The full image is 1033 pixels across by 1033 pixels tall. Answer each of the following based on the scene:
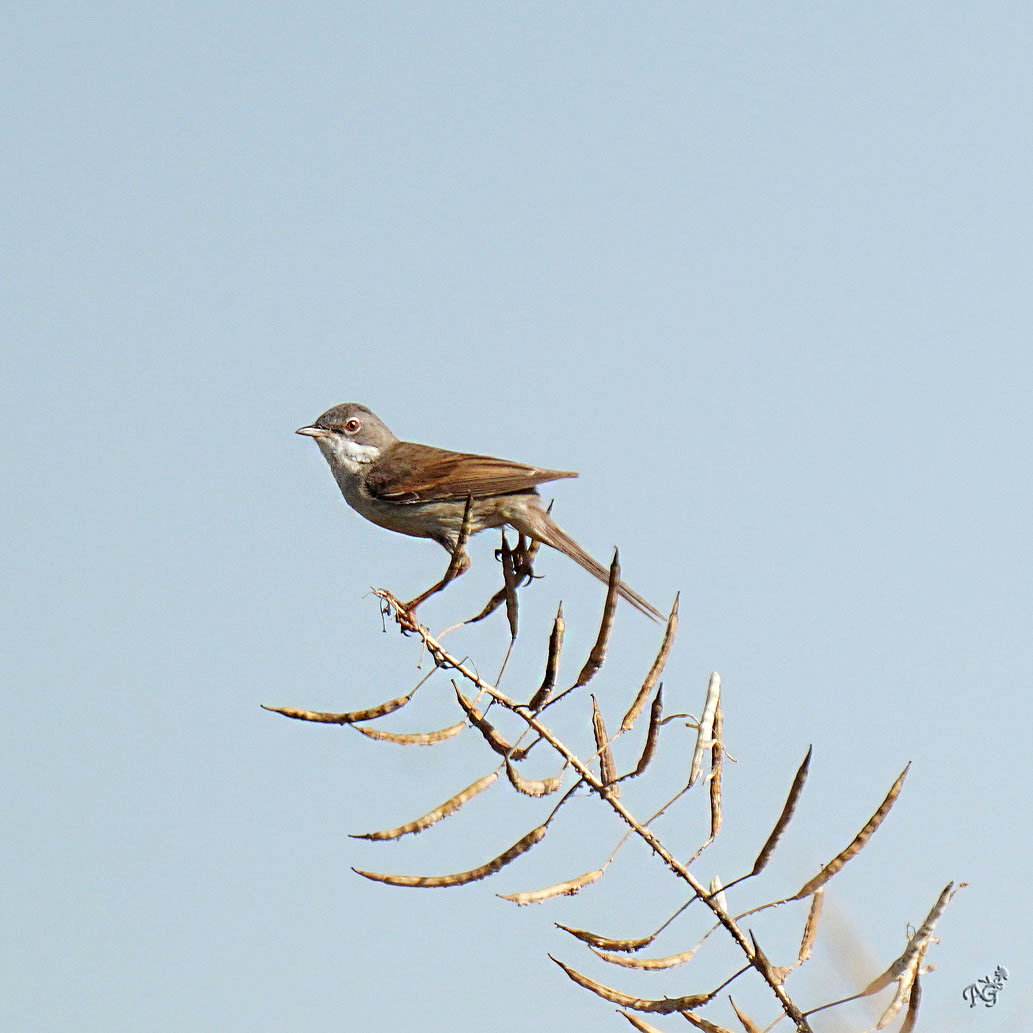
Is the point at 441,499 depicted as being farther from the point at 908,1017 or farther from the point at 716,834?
the point at 908,1017

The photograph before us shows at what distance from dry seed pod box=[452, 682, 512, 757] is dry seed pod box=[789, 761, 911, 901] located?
58 cm

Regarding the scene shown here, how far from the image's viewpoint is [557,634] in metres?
2.60

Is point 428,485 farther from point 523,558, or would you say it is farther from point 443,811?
point 443,811

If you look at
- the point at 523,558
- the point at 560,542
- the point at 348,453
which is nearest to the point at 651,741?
the point at 523,558

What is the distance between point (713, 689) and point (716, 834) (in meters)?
0.29

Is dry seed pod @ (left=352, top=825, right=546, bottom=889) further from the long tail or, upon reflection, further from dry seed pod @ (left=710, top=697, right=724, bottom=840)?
the long tail

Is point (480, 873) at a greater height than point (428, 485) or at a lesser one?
lesser

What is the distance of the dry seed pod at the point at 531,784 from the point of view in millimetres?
2414

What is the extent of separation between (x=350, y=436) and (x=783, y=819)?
A: 6.67m

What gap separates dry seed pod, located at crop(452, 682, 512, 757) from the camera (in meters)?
2.46

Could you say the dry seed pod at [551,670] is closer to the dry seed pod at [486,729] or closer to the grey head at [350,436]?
the dry seed pod at [486,729]

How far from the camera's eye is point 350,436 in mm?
8820

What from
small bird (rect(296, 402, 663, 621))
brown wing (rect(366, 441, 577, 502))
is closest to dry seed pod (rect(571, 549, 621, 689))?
small bird (rect(296, 402, 663, 621))

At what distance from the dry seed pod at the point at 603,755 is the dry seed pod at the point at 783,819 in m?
0.29
